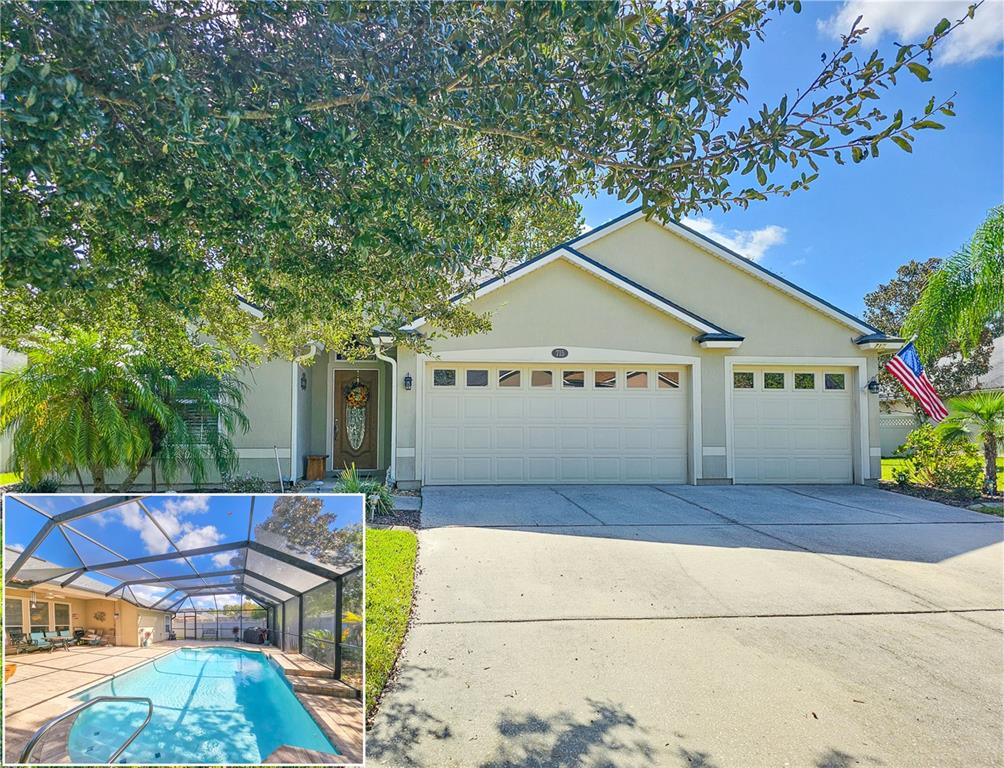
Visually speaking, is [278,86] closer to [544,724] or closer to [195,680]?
[195,680]

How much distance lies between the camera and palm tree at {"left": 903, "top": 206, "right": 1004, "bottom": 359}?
11.3 m

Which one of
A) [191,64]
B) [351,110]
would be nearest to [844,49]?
[351,110]

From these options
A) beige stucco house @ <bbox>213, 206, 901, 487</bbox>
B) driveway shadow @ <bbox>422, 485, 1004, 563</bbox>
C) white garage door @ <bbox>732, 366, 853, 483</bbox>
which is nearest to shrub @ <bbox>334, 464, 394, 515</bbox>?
driveway shadow @ <bbox>422, 485, 1004, 563</bbox>

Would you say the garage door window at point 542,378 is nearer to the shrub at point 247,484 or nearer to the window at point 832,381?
the shrub at point 247,484

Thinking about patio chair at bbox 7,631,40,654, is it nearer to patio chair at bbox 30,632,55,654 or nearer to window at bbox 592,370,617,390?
patio chair at bbox 30,632,55,654

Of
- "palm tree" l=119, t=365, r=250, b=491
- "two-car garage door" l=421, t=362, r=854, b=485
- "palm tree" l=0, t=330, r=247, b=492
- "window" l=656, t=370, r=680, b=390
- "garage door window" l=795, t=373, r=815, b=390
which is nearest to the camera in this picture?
"palm tree" l=0, t=330, r=247, b=492

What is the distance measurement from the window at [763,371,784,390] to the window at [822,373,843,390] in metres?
0.90

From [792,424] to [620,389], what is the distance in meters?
3.71

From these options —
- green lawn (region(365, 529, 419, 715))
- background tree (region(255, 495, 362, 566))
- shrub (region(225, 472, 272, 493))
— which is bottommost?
green lawn (region(365, 529, 419, 715))

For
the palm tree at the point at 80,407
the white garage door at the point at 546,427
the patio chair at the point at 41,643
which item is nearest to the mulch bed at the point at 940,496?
the white garage door at the point at 546,427

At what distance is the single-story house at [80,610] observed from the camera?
5.69 ft

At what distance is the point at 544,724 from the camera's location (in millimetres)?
3117

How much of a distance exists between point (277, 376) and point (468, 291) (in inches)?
272

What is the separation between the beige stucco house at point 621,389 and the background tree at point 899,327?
9037 millimetres
